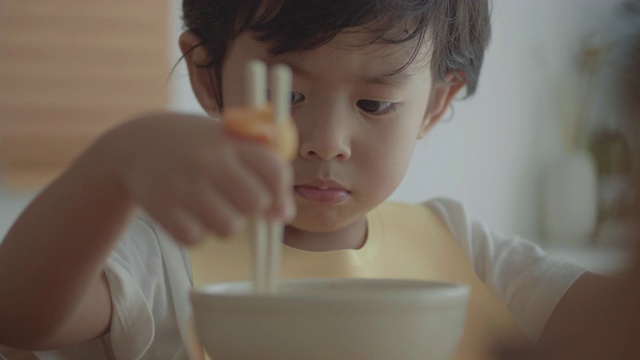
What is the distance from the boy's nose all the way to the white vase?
7.19ft

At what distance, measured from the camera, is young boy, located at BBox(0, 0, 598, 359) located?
512 millimetres

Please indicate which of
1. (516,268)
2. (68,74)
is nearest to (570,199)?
(68,74)

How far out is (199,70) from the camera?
3.53ft

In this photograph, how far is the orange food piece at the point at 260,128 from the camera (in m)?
0.49

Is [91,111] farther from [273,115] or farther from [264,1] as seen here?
[273,115]

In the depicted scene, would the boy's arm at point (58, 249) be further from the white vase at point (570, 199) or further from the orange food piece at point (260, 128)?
the white vase at point (570, 199)

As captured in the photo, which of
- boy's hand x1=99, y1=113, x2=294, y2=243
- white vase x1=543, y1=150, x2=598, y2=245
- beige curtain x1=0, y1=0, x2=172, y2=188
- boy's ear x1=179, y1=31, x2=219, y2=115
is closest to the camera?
boy's hand x1=99, y1=113, x2=294, y2=243

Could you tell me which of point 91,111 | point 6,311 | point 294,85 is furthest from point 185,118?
point 91,111

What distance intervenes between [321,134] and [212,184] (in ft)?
1.31

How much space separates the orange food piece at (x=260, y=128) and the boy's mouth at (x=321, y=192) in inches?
17.2

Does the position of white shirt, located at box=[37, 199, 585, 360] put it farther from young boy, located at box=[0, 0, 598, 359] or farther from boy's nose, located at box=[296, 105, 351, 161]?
boy's nose, located at box=[296, 105, 351, 161]

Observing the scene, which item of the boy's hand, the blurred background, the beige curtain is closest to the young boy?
the boy's hand

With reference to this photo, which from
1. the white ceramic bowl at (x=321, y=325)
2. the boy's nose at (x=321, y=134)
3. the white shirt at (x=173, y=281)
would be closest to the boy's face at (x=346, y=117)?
the boy's nose at (x=321, y=134)

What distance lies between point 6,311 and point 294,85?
1.12 feet
